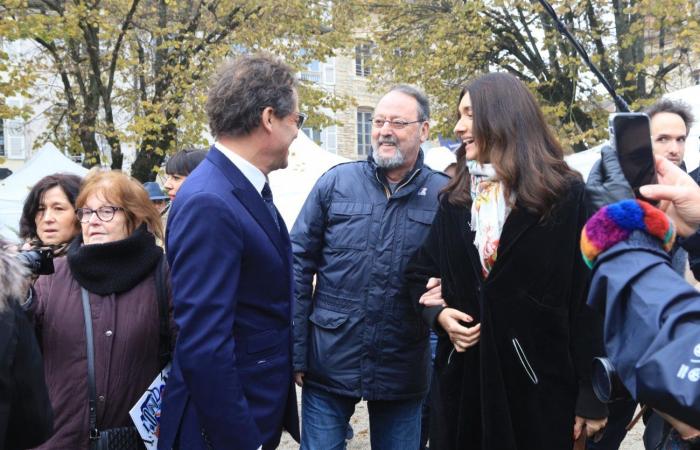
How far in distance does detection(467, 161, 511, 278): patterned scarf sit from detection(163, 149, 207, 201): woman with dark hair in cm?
284

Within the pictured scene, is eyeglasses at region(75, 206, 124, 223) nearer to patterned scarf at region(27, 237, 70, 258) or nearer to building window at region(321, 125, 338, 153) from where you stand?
patterned scarf at region(27, 237, 70, 258)

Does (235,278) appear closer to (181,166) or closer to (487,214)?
(487,214)

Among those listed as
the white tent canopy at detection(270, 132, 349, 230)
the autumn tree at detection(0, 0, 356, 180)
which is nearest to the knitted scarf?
the white tent canopy at detection(270, 132, 349, 230)

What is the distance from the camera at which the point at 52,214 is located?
345 centimetres

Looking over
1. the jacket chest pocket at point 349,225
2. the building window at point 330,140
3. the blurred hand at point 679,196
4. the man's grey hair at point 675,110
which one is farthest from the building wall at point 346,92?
the blurred hand at point 679,196

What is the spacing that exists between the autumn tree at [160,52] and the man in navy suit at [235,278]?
10.9 metres

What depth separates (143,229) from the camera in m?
3.09

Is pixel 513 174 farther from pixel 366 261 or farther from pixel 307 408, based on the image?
pixel 307 408

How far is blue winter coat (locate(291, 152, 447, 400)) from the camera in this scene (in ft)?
10.8

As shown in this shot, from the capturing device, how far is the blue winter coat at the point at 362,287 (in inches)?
130

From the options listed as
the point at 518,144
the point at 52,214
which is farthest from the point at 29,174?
the point at 518,144

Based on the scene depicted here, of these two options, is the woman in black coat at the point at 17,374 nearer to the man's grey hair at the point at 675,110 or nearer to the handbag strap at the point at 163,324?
the handbag strap at the point at 163,324

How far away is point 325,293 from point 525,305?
1157 millimetres

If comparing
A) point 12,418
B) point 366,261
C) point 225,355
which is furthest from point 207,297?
point 366,261
